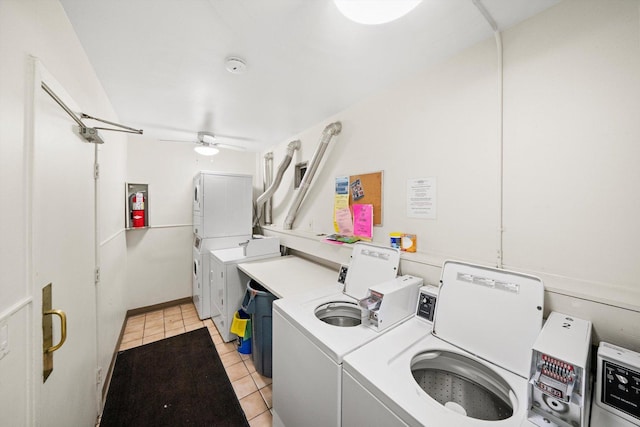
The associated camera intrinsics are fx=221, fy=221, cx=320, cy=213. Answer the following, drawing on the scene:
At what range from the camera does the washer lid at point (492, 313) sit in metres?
Answer: 0.93

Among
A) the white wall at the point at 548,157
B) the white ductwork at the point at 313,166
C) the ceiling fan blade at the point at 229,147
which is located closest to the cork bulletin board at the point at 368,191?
the white wall at the point at 548,157

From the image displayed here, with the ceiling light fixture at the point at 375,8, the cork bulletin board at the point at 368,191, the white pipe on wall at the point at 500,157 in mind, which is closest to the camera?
the ceiling light fixture at the point at 375,8

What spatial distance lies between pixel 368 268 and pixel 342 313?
1.20ft

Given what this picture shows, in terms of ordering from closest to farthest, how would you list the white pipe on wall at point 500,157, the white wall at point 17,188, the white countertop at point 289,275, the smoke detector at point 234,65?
the white wall at point 17,188, the white pipe on wall at point 500,157, the smoke detector at point 234,65, the white countertop at point 289,275

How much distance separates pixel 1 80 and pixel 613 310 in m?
2.18

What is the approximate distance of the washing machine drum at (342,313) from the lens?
1.50 metres

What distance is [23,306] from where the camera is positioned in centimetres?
73

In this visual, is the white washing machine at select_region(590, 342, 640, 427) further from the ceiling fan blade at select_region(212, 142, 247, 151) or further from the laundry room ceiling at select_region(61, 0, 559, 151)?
the ceiling fan blade at select_region(212, 142, 247, 151)

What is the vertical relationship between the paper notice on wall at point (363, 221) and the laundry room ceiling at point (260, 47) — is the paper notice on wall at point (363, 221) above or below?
below

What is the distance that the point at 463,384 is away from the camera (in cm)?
104

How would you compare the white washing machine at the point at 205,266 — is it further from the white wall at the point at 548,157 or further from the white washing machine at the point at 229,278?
the white wall at the point at 548,157

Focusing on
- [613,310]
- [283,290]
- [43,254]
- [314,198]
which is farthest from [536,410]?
[314,198]

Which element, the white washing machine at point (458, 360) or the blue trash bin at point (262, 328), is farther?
the blue trash bin at point (262, 328)

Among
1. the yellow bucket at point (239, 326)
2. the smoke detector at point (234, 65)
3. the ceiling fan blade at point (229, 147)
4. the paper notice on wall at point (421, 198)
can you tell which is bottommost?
the yellow bucket at point (239, 326)
